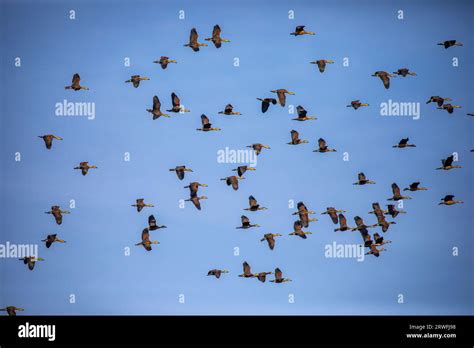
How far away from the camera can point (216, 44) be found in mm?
35906

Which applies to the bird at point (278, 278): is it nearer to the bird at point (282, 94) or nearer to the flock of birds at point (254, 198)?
the flock of birds at point (254, 198)

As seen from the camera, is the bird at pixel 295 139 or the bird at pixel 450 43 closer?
the bird at pixel 450 43

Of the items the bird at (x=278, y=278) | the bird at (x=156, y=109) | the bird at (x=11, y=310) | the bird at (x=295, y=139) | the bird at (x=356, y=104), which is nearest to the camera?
the bird at (x=11, y=310)

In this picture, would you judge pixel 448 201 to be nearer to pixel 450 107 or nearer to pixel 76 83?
pixel 450 107

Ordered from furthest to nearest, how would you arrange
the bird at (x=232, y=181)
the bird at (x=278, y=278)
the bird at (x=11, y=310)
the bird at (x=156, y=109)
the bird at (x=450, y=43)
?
1. the bird at (x=278, y=278)
2. the bird at (x=156, y=109)
3. the bird at (x=232, y=181)
4. the bird at (x=450, y=43)
5. the bird at (x=11, y=310)

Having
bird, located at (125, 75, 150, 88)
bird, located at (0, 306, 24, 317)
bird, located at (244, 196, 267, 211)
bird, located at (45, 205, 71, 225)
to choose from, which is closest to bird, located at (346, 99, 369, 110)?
bird, located at (244, 196, 267, 211)

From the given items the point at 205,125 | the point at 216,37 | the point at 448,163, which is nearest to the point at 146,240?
the point at 205,125

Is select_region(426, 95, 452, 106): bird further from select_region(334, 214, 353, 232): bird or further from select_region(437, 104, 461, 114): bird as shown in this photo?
select_region(334, 214, 353, 232): bird

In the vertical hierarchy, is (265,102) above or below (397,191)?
above

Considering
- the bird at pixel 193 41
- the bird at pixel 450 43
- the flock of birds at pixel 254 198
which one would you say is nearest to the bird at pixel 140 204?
the flock of birds at pixel 254 198
